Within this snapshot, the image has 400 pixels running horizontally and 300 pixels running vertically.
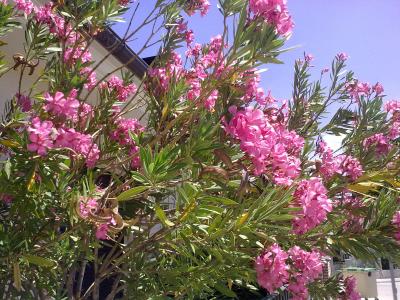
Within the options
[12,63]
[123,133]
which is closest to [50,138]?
[123,133]

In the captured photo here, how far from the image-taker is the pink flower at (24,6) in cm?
279

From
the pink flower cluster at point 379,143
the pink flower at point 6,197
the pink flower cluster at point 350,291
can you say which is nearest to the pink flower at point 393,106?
the pink flower cluster at point 379,143

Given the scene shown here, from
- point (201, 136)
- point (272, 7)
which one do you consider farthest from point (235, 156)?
point (272, 7)

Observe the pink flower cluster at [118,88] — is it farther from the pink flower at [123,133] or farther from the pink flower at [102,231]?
the pink flower at [102,231]

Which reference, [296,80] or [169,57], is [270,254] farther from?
[296,80]

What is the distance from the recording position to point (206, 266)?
2.30 metres

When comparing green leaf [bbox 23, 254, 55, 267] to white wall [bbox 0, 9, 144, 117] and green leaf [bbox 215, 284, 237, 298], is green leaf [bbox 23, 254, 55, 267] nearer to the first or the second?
green leaf [bbox 215, 284, 237, 298]

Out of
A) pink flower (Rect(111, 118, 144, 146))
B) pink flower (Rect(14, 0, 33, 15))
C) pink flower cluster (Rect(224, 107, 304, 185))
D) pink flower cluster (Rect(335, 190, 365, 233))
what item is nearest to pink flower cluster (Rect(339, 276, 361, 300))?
pink flower cluster (Rect(335, 190, 365, 233))

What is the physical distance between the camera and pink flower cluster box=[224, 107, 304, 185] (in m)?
1.80

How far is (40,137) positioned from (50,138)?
0.17ft

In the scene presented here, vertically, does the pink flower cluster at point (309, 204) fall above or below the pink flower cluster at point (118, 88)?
below

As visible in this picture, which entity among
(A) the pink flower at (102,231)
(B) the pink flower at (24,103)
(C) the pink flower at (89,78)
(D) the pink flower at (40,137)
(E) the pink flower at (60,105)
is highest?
(C) the pink flower at (89,78)

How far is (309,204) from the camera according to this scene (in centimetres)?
192

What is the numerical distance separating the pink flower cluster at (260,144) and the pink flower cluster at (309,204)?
3.6 inches
